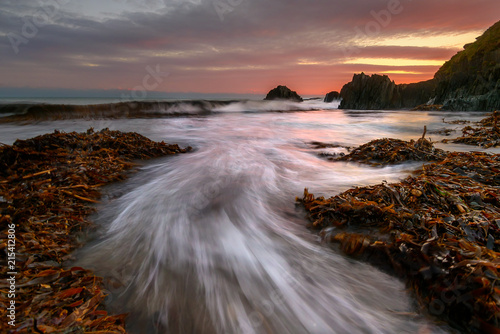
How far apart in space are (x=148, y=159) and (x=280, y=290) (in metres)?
4.48

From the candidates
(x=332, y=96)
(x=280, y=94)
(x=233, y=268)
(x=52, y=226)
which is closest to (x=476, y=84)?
(x=280, y=94)

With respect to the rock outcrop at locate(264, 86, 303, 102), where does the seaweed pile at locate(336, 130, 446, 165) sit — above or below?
below

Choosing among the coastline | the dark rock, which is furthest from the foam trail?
the dark rock

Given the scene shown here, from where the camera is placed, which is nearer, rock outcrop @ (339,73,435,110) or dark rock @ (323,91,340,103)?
rock outcrop @ (339,73,435,110)

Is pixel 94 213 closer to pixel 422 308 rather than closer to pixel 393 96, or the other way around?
pixel 422 308

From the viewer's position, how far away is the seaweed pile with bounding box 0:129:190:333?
1.26 metres

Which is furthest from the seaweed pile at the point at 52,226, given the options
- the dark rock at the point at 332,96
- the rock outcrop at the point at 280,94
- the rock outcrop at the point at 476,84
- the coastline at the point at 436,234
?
the dark rock at the point at 332,96

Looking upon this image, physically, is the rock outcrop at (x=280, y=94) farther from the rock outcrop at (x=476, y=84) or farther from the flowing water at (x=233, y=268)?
the flowing water at (x=233, y=268)

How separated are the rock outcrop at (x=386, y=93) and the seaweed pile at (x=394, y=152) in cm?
3753

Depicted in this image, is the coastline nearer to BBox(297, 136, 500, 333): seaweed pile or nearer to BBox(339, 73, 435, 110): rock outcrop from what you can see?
BBox(297, 136, 500, 333): seaweed pile

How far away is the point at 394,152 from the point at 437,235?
326cm

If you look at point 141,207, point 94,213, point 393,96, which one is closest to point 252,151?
point 141,207

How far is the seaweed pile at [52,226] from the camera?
1.26 metres

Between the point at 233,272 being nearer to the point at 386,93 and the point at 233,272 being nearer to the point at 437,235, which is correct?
the point at 437,235
